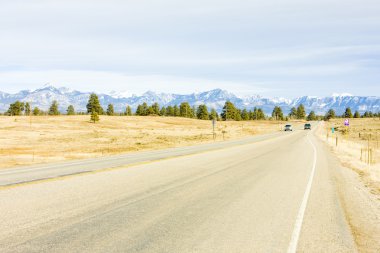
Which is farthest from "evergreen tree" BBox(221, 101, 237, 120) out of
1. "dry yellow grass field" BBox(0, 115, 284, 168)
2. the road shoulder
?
the road shoulder

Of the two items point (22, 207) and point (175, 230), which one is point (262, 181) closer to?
point (175, 230)

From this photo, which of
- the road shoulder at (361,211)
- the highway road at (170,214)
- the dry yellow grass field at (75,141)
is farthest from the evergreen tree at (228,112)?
the highway road at (170,214)

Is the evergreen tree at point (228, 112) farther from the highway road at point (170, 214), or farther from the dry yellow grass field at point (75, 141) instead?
the highway road at point (170, 214)

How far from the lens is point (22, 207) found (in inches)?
361

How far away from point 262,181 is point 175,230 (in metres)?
7.66

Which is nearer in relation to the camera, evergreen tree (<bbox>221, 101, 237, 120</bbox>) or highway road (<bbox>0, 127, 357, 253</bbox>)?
highway road (<bbox>0, 127, 357, 253</bbox>)

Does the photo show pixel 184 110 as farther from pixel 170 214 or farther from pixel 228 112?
pixel 170 214

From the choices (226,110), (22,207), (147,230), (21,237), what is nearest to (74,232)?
(21,237)

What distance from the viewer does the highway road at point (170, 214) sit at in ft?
22.0

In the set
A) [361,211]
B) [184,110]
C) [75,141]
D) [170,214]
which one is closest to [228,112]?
[184,110]

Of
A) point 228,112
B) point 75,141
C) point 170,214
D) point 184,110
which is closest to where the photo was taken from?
point 170,214

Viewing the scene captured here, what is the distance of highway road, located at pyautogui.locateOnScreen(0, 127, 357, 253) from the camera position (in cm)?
670

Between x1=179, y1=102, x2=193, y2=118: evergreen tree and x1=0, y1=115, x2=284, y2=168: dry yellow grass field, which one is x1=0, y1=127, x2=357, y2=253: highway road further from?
x1=179, y1=102, x2=193, y2=118: evergreen tree

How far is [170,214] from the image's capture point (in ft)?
28.8
